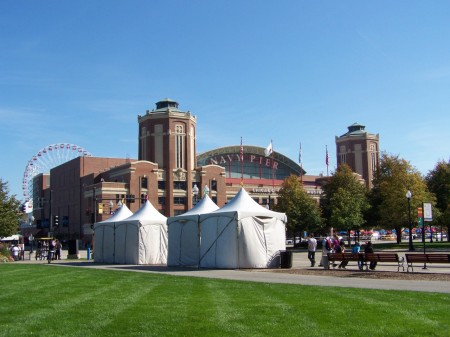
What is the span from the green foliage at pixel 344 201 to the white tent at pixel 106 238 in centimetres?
3012

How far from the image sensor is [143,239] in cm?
3328

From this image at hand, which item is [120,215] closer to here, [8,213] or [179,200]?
[8,213]

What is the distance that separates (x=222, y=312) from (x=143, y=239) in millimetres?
23216

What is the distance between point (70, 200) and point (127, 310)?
322 feet

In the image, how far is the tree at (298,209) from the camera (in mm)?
64062

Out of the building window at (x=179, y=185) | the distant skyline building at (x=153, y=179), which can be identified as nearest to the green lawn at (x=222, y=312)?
the distant skyline building at (x=153, y=179)

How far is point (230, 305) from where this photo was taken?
38.4 ft

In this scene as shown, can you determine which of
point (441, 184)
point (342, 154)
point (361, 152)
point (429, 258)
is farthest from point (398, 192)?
point (342, 154)

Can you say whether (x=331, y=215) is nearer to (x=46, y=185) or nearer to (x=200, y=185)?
(x=200, y=185)

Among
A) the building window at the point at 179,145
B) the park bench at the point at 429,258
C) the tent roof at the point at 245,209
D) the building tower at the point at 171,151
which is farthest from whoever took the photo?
the building window at the point at 179,145

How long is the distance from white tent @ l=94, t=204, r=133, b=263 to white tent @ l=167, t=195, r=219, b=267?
649 centimetres

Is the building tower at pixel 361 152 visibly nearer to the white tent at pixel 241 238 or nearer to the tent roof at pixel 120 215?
the tent roof at pixel 120 215

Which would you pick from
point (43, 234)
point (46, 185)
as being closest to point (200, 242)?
point (43, 234)

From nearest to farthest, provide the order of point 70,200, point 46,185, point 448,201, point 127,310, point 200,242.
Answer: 1. point 127,310
2. point 200,242
3. point 448,201
4. point 70,200
5. point 46,185
